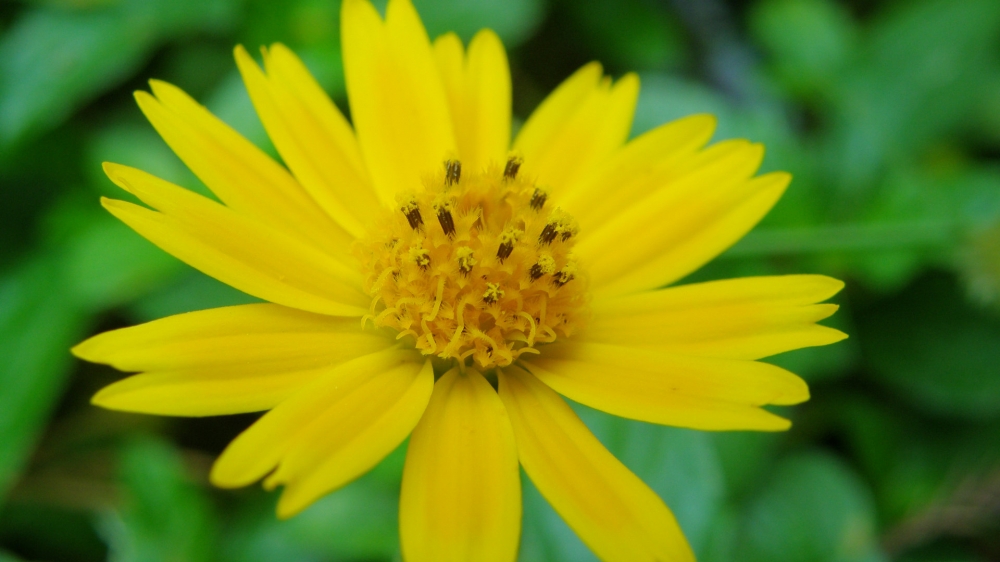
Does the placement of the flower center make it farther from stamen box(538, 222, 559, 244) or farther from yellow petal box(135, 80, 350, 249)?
yellow petal box(135, 80, 350, 249)

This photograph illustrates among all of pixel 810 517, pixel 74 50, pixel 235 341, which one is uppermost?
pixel 74 50

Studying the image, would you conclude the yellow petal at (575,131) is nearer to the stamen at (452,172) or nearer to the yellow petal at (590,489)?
the stamen at (452,172)

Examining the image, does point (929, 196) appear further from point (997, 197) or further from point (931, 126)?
point (931, 126)

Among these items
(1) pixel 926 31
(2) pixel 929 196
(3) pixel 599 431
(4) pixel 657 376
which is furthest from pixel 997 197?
(4) pixel 657 376

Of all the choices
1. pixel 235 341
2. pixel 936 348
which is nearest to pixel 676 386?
pixel 235 341

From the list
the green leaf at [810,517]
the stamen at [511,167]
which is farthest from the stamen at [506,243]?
the green leaf at [810,517]

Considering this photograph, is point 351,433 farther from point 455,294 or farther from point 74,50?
point 74,50

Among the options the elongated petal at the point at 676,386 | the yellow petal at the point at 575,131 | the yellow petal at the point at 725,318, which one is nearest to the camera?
the elongated petal at the point at 676,386

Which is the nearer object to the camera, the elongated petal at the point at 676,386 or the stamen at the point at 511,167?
the elongated petal at the point at 676,386
